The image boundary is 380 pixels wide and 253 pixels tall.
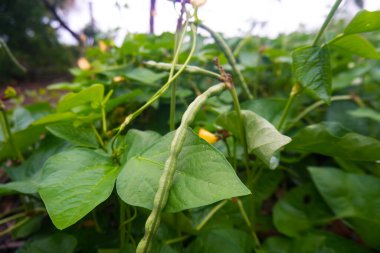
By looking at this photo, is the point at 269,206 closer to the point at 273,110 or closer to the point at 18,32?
the point at 273,110

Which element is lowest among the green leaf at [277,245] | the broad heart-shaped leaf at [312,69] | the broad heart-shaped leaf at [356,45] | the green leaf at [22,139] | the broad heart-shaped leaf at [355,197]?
the green leaf at [277,245]

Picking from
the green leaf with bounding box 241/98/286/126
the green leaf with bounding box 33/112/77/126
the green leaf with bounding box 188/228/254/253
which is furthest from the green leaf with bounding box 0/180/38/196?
the green leaf with bounding box 241/98/286/126

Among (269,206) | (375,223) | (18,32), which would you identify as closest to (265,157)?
(375,223)

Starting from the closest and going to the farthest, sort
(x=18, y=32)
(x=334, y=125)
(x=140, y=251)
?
(x=140, y=251) → (x=334, y=125) → (x=18, y=32)

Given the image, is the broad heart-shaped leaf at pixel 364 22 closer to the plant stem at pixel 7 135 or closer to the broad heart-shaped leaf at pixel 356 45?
the broad heart-shaped leaf at pixel 356 45

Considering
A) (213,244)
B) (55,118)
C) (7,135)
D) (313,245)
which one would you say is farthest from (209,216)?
(7,135)

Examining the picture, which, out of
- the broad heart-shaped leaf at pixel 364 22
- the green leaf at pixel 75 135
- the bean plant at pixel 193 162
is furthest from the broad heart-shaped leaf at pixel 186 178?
the broad heart-shaped leaf at pixel 364 22

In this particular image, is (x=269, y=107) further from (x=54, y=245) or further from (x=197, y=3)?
(x=54, y=245)
